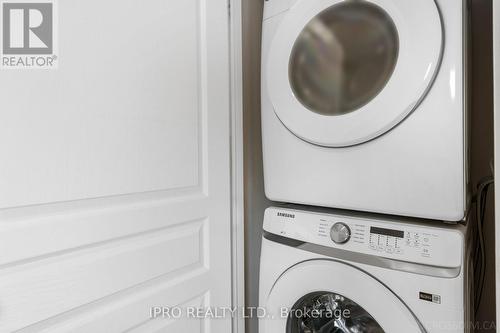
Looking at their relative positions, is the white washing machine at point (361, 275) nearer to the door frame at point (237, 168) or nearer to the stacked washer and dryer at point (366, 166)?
the stacked washer and dryer at point (366, 166)

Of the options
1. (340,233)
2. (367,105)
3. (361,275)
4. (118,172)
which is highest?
(367,105)

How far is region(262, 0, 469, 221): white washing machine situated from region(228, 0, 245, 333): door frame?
0.18m

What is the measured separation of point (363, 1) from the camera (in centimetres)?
96

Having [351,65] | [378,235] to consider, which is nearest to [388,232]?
[378,235]

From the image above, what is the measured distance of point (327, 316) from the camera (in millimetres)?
1107

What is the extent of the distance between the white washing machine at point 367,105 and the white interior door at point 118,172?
0.28 m

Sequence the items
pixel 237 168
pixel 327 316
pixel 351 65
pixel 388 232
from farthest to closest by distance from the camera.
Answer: pixel 237 168, pixel 327 316, pixel 351 65, pixel 388 232

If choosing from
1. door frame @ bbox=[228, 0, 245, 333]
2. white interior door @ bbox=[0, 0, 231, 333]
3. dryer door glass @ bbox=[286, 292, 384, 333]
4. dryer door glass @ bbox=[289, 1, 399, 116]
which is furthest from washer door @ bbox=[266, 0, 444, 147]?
dryer door glass @ bbox=[286, 292, 384, 333]

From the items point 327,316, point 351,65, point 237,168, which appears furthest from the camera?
point 237,168

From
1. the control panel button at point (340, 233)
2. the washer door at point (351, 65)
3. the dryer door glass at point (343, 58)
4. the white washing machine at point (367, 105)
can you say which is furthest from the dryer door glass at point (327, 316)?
the dryer door glass at point (343, 58)

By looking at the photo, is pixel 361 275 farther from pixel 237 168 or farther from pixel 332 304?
pixel 237 168

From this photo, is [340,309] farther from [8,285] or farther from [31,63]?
[31,63]

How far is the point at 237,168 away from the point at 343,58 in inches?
24.4

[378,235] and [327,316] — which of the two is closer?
[378,235]
